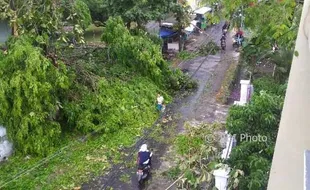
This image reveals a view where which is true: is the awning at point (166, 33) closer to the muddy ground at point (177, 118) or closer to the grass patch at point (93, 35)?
the muddy ground at point (177, 118)

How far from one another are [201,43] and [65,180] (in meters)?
13.8

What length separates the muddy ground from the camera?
9617 millimetres

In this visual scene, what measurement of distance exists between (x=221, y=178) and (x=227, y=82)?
9.59 meters

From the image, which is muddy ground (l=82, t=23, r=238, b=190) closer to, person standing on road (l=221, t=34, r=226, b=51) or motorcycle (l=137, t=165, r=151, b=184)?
motorcycle (l=137, t=165, r=151, b=184)

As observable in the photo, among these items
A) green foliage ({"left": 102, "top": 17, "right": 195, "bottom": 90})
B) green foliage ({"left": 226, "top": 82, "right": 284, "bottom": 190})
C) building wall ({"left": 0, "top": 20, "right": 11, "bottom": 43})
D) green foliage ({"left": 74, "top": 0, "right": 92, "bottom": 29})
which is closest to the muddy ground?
green foliage ({"left": 102, "top": 17, "right": 195, "bottom": 90})

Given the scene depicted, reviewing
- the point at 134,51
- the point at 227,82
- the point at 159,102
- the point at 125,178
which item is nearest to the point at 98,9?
the point at 134,51

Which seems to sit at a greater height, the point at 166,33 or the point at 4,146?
the point at 166,33

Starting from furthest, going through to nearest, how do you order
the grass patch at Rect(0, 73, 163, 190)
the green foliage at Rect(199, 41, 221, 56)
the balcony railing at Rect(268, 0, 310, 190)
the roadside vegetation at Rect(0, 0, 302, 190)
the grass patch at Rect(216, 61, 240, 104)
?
1. the green foliage at Rect(199, 41, 221, 56)
2. the grass patch at Rect(216, 61, 240, 104)
3. the grass patch at Rect(0, 73, 163, 190)
4. the roadside vegetation at Rect(0, 0, 302, 190)
5. the balcony railing at Rect(268, 0, 310, 190)

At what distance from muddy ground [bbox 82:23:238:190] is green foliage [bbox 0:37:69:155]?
193cm

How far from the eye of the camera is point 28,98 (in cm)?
1001

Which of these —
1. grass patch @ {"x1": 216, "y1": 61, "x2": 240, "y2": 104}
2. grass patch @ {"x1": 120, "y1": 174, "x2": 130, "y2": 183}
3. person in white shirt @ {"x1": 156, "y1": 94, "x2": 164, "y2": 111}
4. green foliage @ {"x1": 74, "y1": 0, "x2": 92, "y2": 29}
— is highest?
green foliage @ {"x1": 74, "y1": 0, "x2": 92, "y2": 29}

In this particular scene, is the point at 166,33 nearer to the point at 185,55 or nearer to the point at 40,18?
the point at 185,55

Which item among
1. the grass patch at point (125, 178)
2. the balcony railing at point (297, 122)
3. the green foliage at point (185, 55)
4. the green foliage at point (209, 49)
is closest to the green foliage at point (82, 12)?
the grass patch at point (125, 178)

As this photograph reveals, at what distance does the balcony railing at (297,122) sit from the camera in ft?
13.5
